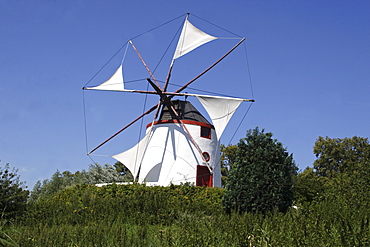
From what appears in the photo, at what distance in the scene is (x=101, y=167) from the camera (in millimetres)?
26234

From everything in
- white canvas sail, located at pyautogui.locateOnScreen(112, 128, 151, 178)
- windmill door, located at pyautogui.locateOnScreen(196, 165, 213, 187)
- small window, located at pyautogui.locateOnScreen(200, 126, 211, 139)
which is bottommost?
windmill door, located at pyautogui.locateOnScreen(196, 165, 213, 187)

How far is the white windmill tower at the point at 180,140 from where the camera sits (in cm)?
2036

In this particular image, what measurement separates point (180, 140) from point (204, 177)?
2.49 meters

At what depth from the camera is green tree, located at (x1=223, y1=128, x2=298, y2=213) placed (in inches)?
408

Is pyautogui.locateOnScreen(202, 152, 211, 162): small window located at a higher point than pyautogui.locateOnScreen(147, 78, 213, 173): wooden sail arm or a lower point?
lower

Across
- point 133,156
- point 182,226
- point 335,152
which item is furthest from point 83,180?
point 335,152

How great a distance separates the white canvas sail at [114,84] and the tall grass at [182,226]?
7983 mm

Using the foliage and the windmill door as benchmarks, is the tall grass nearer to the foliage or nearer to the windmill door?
the windmill door

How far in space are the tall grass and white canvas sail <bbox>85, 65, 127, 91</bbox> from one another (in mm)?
7983

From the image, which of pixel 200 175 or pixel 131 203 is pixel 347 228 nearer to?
pixel 131 203

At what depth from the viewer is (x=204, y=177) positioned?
68.9 ft

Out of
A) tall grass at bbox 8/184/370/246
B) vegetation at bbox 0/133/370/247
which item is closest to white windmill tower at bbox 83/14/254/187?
vegetation at bbox 0/133/370/247

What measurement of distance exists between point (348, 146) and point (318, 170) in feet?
11.7

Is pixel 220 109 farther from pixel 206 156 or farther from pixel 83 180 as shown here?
pixel 83 180
